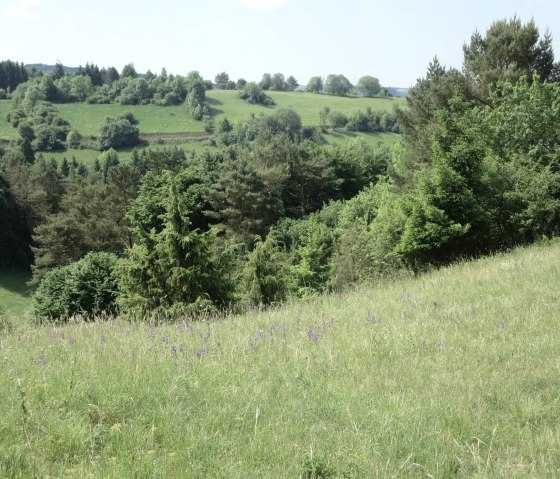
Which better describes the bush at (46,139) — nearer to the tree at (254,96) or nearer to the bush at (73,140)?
the bush at (73,140)

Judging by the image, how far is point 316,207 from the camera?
65.2m

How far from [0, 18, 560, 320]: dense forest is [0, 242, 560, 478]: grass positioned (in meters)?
3.13

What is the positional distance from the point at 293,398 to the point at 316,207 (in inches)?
2407

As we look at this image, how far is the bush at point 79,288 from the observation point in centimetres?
2812

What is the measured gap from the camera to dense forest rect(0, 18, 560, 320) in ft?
54.9

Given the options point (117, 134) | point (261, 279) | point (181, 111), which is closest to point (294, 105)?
point (181, 111)

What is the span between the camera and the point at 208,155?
61.5 meters

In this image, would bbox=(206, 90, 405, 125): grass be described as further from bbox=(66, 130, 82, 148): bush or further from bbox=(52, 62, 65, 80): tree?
bbox=(52, 62, 65, 80): tree

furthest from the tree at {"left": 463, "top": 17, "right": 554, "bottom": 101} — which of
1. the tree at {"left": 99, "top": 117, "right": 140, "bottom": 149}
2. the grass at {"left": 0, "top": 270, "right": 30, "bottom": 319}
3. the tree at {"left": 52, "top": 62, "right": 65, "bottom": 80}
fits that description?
the tree at {"left": 52, "top": 62, "right": 65, "bottom": 80}

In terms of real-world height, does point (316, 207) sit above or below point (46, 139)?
below

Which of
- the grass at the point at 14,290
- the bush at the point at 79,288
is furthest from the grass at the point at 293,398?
the grass at the point at 14,290

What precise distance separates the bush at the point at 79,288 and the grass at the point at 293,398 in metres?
22.1

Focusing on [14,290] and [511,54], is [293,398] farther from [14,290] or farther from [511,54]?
[14,290]

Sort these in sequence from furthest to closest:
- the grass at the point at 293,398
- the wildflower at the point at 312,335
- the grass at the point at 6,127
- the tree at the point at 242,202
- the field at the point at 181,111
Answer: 1. the field at the point at 181,111
2. the grass at the point at 6,127
3. the tree at the point at 242,202
4. the wildflower at the point at 312,335
5. the grass at the point at 293,398
